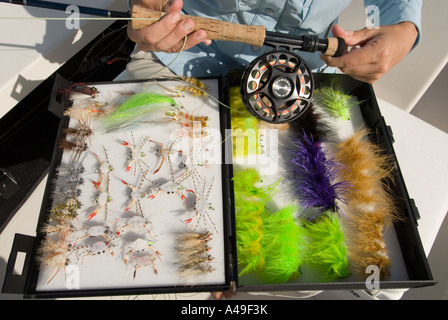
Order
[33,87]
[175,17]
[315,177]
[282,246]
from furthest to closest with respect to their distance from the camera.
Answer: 1. [33,87]
2. [315,177]
3. [282,246]
4. [175,17]

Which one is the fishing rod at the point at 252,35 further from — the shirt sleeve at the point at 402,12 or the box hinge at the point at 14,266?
the box hinge at the point at 14,266

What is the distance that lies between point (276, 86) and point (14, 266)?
975 mm

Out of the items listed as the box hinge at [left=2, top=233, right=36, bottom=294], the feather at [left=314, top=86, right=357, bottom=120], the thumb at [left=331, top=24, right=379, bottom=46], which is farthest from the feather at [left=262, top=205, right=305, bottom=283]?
the box hinge at [left=2, top=233, right=36, bottom=294]

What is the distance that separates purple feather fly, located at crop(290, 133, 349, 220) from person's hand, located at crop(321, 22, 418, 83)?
0.28 m

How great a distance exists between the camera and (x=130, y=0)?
43.6 inches

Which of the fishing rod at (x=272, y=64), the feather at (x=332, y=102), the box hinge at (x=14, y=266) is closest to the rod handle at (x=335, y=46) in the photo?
the fishing rod at (x=272, y=64)

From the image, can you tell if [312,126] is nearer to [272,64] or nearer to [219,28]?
[272,64]

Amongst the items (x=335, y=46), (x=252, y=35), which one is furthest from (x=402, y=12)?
(x=252, y=35)

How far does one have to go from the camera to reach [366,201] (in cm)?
108

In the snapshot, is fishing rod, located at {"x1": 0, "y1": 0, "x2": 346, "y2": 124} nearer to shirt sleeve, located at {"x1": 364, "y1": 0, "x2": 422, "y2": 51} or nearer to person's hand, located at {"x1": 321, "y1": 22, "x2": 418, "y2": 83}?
person's hand, located at {"x1": 321, "y1": 22, "x2": 418, "y2": 83}

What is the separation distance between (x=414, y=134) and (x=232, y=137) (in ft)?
3.11

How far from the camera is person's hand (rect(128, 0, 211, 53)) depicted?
90 centimetres

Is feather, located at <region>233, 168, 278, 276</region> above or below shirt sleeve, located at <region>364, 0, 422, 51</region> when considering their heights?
below

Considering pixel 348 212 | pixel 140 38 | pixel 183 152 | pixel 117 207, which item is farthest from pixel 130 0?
pixel 348 212
